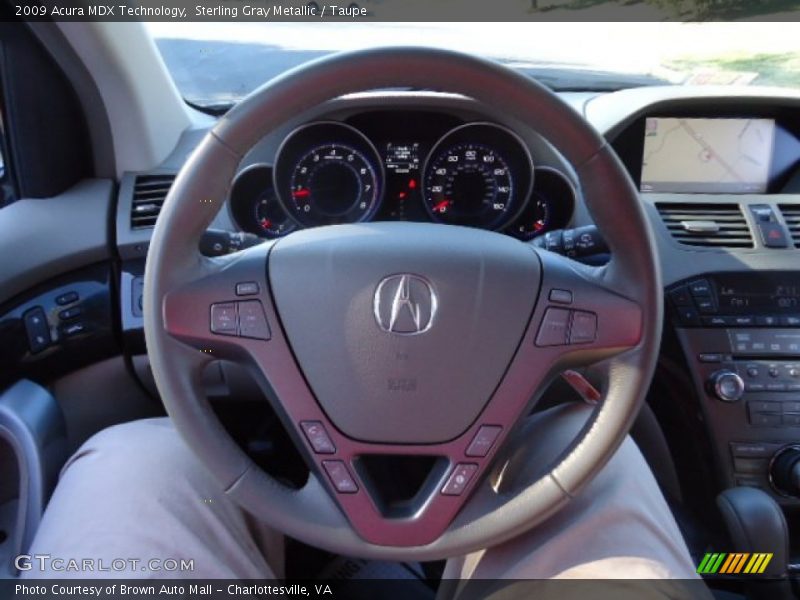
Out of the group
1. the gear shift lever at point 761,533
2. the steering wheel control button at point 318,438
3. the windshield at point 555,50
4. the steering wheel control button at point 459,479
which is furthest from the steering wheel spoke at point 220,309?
the gear shift lever at point 761,533

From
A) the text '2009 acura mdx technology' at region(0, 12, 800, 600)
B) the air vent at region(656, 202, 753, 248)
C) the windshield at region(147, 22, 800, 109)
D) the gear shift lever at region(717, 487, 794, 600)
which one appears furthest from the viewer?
the air vent at region(656, 202, 753, 248)

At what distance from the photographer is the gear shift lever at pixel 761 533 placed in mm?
1672

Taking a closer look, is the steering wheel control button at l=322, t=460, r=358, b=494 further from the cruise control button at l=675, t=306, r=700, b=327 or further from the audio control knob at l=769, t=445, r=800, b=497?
the audio control knob at l=769, t=445, r=800, b=497

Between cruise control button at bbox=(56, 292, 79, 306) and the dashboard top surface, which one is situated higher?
the dashboard top surface

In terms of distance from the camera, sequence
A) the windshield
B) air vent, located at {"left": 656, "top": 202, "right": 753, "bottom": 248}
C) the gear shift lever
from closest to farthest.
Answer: the gear shift lever
the windshield
air vent, located at {"left": 656, "top": 202, "right": 753, "bottom": 248}

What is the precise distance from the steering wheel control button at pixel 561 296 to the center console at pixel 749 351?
905 mm

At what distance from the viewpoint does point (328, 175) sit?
6.02 ft

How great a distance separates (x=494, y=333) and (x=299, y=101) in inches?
15.6

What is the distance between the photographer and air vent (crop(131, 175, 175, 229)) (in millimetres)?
1926

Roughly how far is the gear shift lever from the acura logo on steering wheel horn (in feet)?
2.88

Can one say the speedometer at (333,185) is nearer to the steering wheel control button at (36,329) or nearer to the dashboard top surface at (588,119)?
the dashboard top surface at (588,119)

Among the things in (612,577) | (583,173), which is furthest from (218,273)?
(612,577)

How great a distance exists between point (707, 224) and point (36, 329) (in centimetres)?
152

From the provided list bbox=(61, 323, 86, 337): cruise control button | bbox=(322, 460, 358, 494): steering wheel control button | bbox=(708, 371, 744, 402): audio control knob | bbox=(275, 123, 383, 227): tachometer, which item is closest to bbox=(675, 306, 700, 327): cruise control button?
bbox=(708, 371, 744, 402): audio control knob
